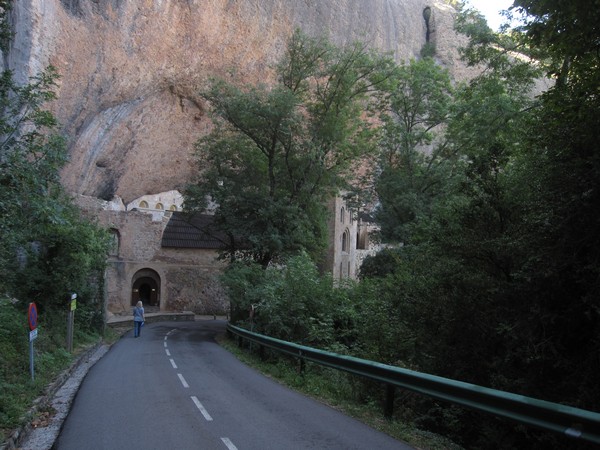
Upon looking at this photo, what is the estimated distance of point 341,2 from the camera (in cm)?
4256

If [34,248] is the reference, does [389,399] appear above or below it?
below

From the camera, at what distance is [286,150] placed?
85.1ft

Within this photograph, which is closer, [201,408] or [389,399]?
[389,399]

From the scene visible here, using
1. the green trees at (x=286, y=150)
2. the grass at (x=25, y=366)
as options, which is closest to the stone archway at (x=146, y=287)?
the green trees at (x=286, y=150)

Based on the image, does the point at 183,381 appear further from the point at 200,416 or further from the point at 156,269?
the point at 156,269

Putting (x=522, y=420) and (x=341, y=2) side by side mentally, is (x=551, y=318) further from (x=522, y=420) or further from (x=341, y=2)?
(x=341, y=2)

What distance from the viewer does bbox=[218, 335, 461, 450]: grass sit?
6246 mm

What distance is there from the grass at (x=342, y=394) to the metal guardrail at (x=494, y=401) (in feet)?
1.66

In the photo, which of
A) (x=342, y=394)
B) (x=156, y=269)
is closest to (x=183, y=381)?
(x=342, y=394)

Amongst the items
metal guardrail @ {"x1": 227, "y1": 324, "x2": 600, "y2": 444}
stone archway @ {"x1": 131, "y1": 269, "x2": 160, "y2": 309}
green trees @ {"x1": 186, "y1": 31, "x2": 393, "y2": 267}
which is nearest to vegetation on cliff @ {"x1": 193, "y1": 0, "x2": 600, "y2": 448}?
metal guardrail @ {"x1": 227, "y1": 324, "x2": 600, "y2": 444}

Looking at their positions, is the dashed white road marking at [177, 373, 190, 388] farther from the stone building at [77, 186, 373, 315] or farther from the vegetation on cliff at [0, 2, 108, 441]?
the stone building at [77, 186, 373, 315]

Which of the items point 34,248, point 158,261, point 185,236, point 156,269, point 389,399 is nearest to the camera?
point 389,399

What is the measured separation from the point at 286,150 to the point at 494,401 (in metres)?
21.8

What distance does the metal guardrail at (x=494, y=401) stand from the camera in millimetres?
4023
